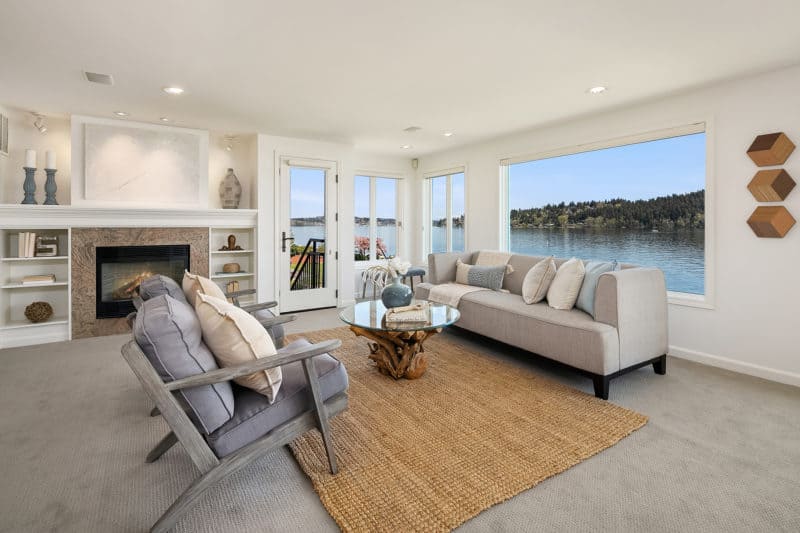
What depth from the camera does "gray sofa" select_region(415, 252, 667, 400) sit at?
9.57ft

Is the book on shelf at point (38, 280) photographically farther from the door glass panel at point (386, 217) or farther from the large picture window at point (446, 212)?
the large picture window at point (446, 212)

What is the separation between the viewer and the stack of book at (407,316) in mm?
3086

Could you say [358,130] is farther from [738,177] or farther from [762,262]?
[762,262]

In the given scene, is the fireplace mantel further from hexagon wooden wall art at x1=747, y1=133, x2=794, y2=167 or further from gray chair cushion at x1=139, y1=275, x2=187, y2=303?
hexagon wooden wall art at x1=747, y1=133, x2=794, y2=167

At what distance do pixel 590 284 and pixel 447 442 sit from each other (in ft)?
6.08

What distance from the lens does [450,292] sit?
4445 mm

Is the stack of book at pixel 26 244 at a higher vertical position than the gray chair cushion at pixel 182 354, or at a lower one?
higher

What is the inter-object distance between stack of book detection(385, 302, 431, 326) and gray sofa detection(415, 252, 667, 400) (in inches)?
33.8

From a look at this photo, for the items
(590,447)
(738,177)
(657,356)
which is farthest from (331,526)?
(738,177)

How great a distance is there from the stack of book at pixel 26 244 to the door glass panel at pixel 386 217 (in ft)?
14.3

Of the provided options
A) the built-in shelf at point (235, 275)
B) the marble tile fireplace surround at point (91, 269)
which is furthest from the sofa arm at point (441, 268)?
the marble tile fireplace surround at point (91, 269)

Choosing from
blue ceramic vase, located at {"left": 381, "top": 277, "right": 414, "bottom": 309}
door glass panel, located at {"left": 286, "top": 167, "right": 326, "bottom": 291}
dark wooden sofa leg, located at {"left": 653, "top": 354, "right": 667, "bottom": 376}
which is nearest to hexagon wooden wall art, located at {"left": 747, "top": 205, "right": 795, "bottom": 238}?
dark wooden sofa leg, located at {"left": 653, "top": 354, "right": 667, "bottom": 376}

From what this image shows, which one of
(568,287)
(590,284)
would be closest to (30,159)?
(568,287)

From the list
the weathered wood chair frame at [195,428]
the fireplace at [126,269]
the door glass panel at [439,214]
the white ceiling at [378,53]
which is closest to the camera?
the weathered wood chair frame at [195,428]
